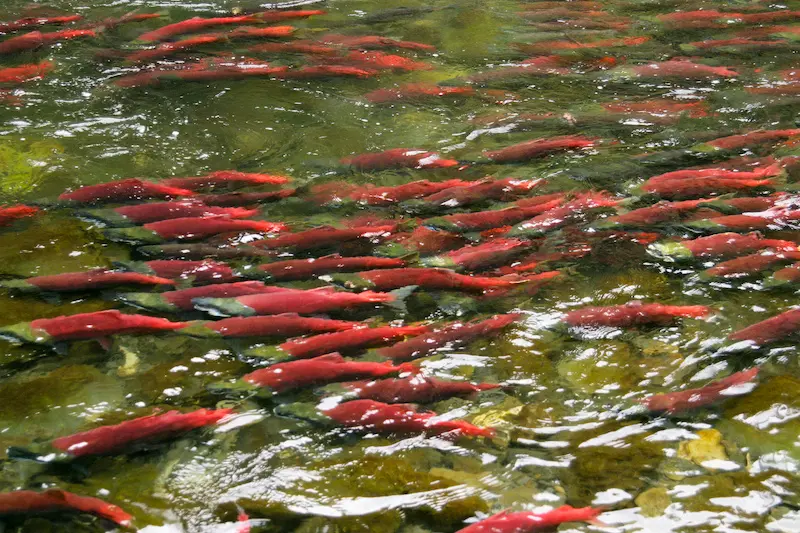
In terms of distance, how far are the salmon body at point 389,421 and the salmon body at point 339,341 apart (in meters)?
0.44

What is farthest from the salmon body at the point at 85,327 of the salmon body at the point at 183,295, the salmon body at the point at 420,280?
the salmon body at the point at 420,280

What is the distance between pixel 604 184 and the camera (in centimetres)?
559

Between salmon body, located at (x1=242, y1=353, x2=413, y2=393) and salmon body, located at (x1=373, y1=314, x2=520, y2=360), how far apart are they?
0.17 m

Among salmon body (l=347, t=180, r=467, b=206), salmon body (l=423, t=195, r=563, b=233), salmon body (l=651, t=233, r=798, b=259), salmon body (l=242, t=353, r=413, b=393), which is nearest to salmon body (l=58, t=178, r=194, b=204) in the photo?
salmon body (l=347, t=180, r=467, b=206)

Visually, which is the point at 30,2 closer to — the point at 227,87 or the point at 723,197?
the point at 227,87

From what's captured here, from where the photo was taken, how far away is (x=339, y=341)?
397 cm

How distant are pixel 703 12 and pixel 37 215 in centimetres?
641

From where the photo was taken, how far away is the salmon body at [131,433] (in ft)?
11.0

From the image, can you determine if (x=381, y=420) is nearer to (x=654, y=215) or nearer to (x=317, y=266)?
(x=317, y=266)

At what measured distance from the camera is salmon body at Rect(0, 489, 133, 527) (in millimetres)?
3094

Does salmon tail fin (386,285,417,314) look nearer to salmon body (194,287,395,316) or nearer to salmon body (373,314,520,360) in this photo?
salmon body (194,287,395,316)

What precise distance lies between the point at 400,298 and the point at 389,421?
963 millimetres

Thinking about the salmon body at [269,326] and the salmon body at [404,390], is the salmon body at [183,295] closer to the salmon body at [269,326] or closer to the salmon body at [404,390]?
the salmon body at [269,326]

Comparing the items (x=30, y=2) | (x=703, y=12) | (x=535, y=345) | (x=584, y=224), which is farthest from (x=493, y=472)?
(x=30, y=2)
